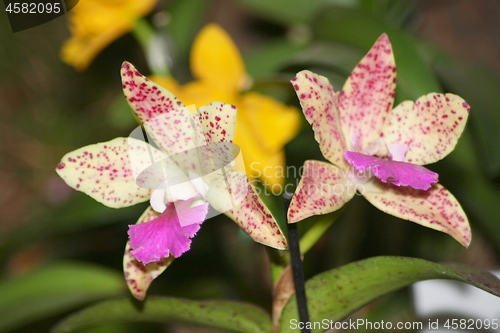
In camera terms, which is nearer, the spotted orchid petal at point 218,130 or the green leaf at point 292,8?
the spotted orchid petal at point 218,130

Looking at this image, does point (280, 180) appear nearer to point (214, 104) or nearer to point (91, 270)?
point (214, 104)

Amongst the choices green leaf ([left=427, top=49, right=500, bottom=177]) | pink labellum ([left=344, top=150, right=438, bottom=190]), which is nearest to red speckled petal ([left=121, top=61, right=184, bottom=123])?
pink labellum ([left=344, top=150, right=438, bottom=190])

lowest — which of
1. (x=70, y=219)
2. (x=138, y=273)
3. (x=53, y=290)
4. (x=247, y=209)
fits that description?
(x=53, y=290)

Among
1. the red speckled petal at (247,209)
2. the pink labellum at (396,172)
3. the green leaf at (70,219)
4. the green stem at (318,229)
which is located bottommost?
the green leaf at (70,219)

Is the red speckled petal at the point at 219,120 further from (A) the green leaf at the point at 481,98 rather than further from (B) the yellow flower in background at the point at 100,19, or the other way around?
(B) the yellow flower in background at the point at 100,19

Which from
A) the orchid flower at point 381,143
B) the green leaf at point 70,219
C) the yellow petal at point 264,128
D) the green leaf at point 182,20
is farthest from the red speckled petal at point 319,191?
the green leaf at point 182,20

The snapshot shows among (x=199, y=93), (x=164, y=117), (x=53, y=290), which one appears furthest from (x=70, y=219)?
(x=164, y=117)

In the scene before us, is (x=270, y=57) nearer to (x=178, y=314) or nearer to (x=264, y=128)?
(x=264, y=128)
